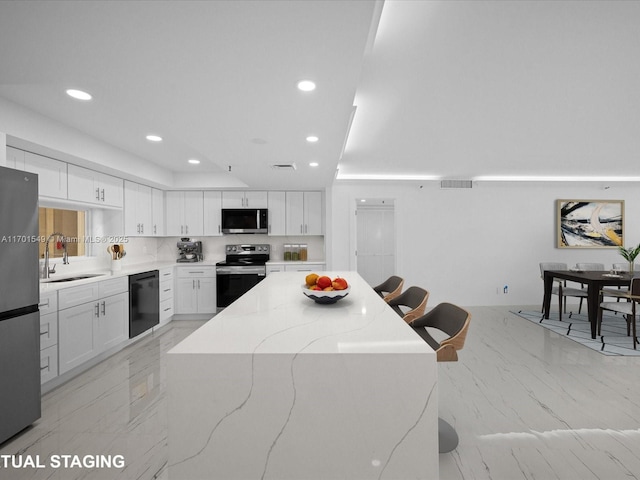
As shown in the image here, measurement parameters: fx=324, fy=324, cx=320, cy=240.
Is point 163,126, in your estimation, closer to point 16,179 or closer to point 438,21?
point 16,179

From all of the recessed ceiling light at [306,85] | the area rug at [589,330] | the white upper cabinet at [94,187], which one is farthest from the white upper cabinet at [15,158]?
the area rug at [589,330]

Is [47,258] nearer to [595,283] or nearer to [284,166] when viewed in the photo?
[284,166]

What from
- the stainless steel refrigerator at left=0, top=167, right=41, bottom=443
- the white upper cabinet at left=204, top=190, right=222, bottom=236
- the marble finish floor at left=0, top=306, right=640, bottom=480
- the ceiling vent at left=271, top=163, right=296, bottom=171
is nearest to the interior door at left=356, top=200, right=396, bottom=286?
the white upper cabinet at left=204, top=190, right=222, bottom=236

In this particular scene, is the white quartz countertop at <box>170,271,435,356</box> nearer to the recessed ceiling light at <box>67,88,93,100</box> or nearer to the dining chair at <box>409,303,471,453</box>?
the dining chair at <box>409,303,471,453</box>

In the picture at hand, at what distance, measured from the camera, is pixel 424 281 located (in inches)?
249

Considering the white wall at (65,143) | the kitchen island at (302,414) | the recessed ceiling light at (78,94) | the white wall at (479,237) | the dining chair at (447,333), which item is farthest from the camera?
Answer: the white wall at (479,237)

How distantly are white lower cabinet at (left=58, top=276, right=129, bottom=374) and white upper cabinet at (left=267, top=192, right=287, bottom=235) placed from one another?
2.53 metres

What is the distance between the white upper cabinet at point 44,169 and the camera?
2794 mm

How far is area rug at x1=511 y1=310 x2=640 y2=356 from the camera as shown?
12.7ft

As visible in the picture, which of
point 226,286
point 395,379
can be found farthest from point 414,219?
point 395,379

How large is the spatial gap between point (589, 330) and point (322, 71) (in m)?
5.24

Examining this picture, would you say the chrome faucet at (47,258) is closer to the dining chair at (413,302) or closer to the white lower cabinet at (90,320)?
the white lower cabinet at (90,320)

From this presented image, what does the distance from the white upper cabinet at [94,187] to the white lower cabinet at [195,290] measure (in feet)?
4.96

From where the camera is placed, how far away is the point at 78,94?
2303 mm
